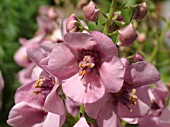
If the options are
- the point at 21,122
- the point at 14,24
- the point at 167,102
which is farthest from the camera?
the point at 14,24

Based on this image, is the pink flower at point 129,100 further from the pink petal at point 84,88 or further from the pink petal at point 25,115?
the pink petal at point 25,115

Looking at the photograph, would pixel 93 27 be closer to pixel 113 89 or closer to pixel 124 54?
pixel 113 89

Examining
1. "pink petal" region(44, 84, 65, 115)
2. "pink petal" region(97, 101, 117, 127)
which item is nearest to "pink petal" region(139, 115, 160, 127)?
"pink petal" region(97, 101, 117, 127)

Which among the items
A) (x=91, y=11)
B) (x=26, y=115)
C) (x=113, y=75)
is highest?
(x=91, y=11)

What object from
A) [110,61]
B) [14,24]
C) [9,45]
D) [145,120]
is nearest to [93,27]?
[110,61]

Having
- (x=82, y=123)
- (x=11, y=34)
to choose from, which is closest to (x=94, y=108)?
(x=82, y=123)

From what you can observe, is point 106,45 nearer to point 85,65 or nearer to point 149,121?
point 85,65

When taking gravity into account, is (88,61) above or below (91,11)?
below
